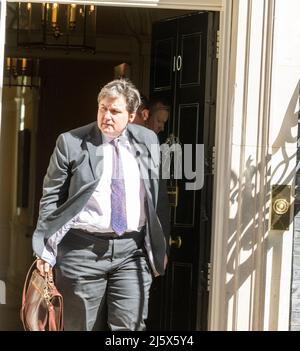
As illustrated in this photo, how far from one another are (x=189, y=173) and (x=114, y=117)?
0.66 m

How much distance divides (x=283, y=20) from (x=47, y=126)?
10.2 feet

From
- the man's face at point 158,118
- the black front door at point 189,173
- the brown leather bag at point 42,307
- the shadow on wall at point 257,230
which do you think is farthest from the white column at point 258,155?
the brown leather bag at point 42,307

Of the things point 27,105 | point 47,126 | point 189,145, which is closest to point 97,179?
point 189,145

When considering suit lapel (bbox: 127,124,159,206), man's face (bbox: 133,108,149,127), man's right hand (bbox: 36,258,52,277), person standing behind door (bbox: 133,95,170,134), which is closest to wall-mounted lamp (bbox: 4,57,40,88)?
person standing behind door (bbox: 133,95,170,134)

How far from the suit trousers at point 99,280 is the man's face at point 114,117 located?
26.7 inches

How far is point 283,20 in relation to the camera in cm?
516

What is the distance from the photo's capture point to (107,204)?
513cm

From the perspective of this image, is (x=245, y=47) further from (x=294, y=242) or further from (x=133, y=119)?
(x=294, y=242)

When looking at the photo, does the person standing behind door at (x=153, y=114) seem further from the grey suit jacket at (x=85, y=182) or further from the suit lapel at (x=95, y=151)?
the suit lapel at (x=95, y=151)

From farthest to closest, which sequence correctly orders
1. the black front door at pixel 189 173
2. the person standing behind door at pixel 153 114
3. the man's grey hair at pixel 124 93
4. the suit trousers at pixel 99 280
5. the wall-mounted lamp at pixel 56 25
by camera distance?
the wall-mounted lamp at pixel 56 25 → the black front door at pixel 189 173 → the person standing behind door at pixel 153 114 → the man's grey hair at pixel 124 93 → the suit trousers at pixel 99 280

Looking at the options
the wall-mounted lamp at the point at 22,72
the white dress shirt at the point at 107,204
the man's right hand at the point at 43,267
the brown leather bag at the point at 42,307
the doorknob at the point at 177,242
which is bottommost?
the brown leather bag at the point at 42,307

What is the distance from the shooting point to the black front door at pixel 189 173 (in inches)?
217

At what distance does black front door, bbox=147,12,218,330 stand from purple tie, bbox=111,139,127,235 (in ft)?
1.28

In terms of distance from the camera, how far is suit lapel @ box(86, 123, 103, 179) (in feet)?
17.0
